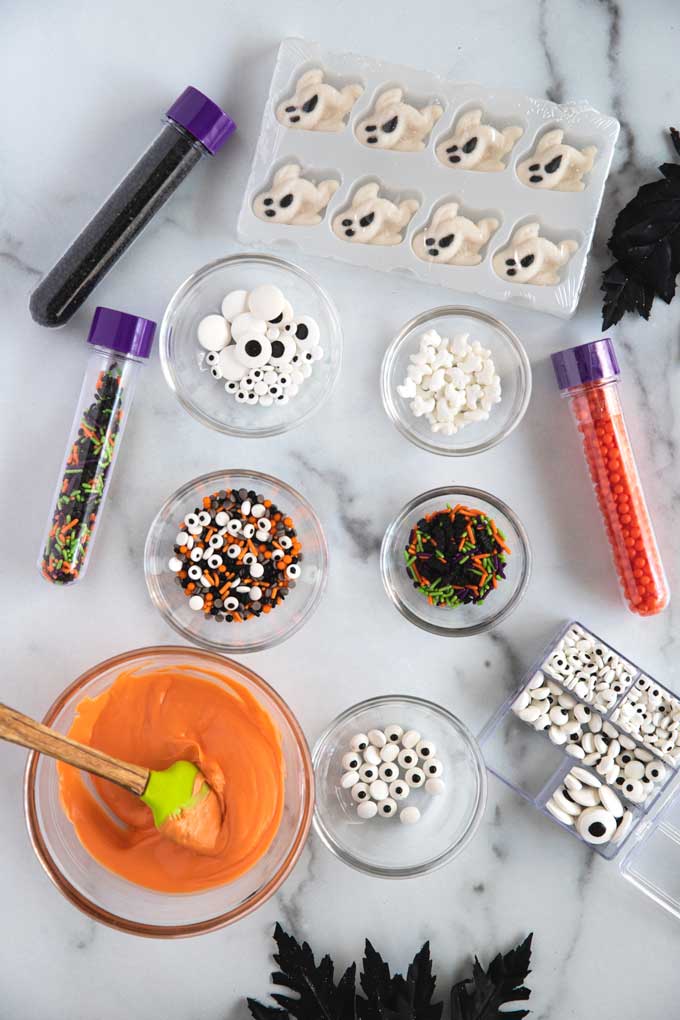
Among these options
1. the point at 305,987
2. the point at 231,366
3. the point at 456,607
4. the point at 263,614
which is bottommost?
the point at 305,987

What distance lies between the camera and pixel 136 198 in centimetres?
138

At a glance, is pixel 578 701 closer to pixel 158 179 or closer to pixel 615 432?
pixel 615 432

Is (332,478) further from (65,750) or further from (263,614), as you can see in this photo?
(65,750)

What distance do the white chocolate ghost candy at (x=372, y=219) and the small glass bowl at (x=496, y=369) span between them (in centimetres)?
15

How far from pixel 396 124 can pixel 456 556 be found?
2.44ft

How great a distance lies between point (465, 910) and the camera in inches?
58.4

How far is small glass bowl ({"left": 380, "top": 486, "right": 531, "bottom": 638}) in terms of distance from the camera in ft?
4.75

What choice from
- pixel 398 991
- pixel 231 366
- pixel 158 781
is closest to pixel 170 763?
pixel 158 781

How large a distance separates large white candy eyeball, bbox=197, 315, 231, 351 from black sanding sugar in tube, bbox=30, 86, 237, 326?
0.19 metres

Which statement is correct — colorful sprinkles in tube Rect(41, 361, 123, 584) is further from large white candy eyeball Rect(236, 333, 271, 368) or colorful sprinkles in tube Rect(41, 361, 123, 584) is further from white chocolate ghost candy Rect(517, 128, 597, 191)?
white chocolate ghost candy Rect(517, 128, 597, 191)

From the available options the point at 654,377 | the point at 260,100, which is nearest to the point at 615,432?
the point at 654,377

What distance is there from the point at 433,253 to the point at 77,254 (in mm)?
606

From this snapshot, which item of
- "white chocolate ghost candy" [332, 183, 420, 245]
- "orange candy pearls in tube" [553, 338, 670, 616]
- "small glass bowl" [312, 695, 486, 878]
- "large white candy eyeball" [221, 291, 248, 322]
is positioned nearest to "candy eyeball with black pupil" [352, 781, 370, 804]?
Result: "small glass bowl" [312, 695, 486, 878]

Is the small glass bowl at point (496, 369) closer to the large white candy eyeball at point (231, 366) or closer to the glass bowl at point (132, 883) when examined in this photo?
the large white candy eyeball at point (231, 366)
